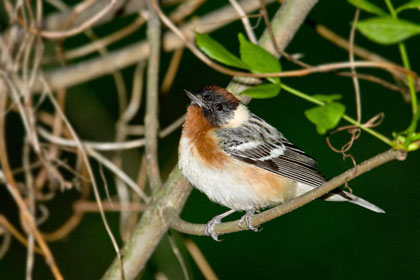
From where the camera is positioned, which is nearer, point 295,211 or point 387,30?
point 387,30

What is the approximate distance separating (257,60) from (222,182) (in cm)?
131

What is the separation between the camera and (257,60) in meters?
1.79

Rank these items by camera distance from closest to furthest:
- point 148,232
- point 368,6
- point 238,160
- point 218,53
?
point 368,6 < point 218,53 < point 148,232 < point 238,160

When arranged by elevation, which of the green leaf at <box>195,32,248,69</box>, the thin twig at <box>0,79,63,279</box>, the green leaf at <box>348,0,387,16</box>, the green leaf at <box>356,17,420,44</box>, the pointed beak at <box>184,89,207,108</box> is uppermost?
the pointed beak at <box>184,89,207,108</box>

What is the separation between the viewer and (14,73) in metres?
3.44

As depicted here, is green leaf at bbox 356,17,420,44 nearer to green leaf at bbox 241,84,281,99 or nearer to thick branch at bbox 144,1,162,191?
green leaf at bbox 241,84,281,99

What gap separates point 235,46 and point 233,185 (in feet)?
7.52

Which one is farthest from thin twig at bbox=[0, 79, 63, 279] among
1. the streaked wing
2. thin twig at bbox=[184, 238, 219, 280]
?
the streaked wing

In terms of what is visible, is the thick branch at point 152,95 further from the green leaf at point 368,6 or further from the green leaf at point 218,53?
the green leaf at point 368,6

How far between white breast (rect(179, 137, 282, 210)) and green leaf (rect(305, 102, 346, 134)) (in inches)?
53.1

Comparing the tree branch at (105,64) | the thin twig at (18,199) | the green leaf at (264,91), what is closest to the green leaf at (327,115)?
the green leaf at (264,91)

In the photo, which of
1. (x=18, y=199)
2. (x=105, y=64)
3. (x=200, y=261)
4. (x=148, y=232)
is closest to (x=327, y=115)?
(x=148, y=232)

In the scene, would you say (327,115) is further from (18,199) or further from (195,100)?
(18,199)

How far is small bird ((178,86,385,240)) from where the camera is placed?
119 inches
